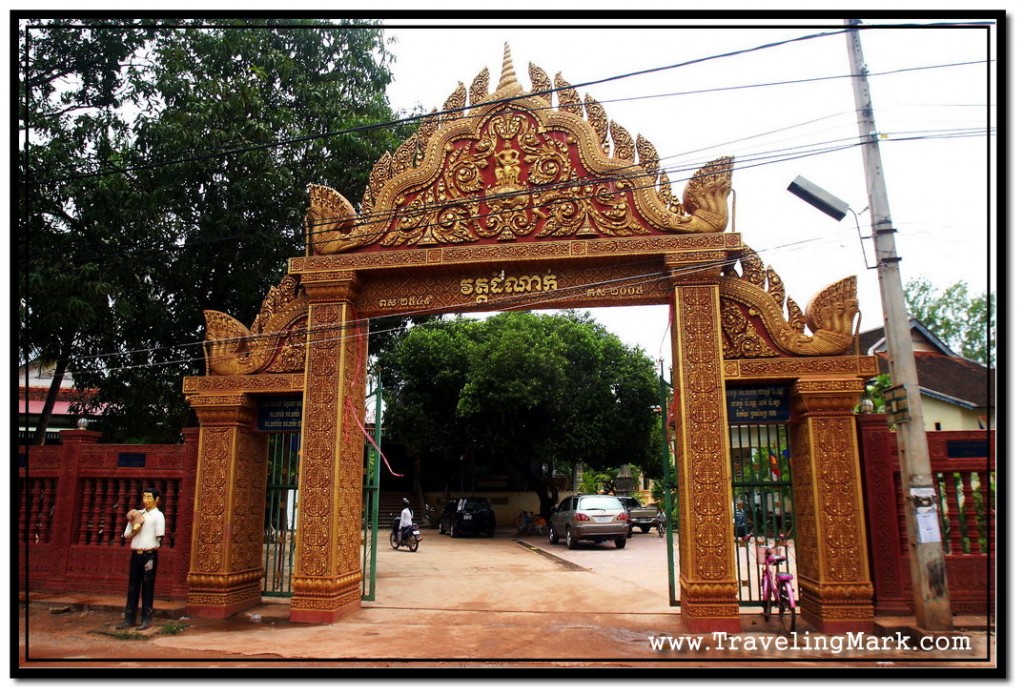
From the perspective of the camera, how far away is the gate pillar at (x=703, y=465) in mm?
6988

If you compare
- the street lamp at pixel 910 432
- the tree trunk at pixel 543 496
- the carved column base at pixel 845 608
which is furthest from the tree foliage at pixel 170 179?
the tree trunk at pixel 543 496

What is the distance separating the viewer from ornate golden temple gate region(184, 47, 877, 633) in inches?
286

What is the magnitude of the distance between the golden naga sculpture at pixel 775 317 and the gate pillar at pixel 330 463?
4.58 metres

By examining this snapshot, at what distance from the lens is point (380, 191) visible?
8.47 meters

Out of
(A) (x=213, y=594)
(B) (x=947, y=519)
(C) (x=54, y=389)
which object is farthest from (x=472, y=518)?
(B) (x=947, y=519)

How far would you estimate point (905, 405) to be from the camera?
6496 mm

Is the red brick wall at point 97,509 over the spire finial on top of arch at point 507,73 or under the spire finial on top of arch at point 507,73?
under

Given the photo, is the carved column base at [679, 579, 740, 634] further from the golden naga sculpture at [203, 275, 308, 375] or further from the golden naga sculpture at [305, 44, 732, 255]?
the golden naga sculpture at [203, 275, 308, 375]

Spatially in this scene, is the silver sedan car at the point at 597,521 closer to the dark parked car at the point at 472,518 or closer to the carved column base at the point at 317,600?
the dark parked car at the point at 472,518

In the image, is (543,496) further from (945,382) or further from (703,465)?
(703,465)

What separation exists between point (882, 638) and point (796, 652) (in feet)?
3.42

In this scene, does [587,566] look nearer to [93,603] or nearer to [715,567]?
[715,567]

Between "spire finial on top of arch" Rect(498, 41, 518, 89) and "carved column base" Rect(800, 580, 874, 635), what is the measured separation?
275 inches

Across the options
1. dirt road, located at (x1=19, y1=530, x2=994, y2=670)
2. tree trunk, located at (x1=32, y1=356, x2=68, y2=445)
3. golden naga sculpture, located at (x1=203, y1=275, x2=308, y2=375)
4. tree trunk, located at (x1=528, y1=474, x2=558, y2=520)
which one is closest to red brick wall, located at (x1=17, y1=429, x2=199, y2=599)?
dirt road, located at (x1=19, y1=530, x2=994, y2=670)
